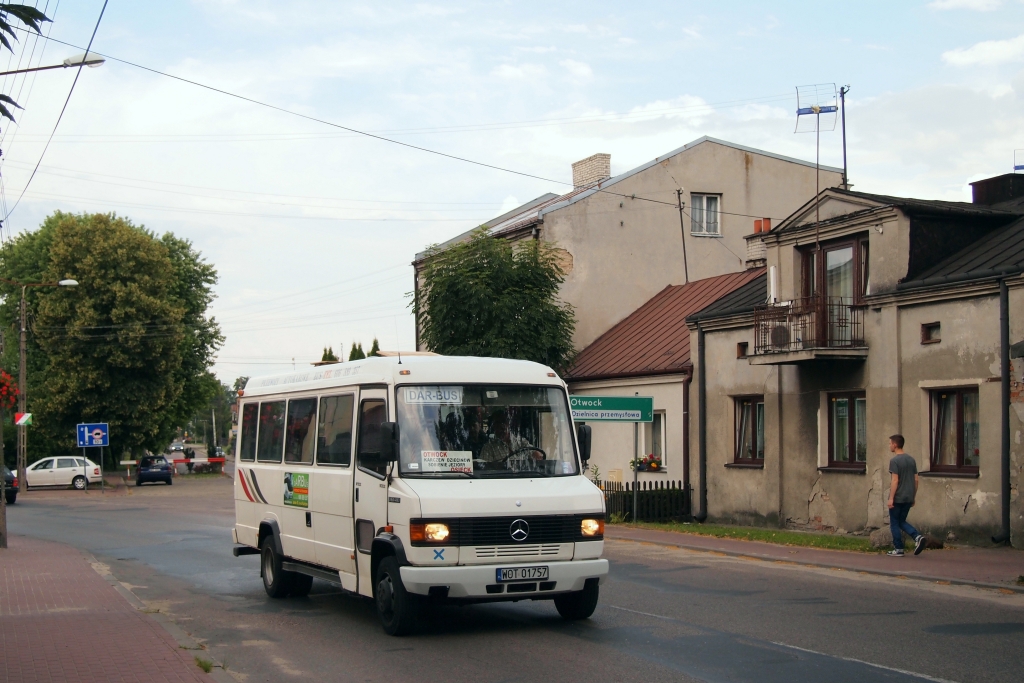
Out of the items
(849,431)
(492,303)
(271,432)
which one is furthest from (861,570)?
(492,303)

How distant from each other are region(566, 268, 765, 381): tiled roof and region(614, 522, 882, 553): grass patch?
4.24m

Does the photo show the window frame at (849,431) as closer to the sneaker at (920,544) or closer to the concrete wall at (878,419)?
the concrete wall at (878,419)

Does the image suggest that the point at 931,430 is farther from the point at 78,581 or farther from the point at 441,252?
the point at 441,252

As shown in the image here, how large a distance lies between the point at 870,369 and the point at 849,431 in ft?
4.94

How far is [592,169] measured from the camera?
124 ft

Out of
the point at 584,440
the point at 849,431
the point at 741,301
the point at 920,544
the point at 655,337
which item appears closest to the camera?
the point at 584,440

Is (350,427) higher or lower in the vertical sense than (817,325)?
lower

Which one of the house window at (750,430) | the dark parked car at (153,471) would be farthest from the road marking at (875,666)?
the dark parked car at (153,471)

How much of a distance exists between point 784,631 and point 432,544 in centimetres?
336

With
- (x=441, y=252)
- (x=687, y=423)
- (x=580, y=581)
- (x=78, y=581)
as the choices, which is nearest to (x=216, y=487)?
(x=441, y=252)

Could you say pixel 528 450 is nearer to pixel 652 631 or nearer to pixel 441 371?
pixel 441 371

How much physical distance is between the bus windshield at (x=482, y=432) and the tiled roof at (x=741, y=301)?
13.5m

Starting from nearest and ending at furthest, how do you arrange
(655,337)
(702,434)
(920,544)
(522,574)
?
1. (522,574)
2. (920,544)
3. (702,434)
4. (655,337)

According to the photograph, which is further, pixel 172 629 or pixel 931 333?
pixel 931 333
